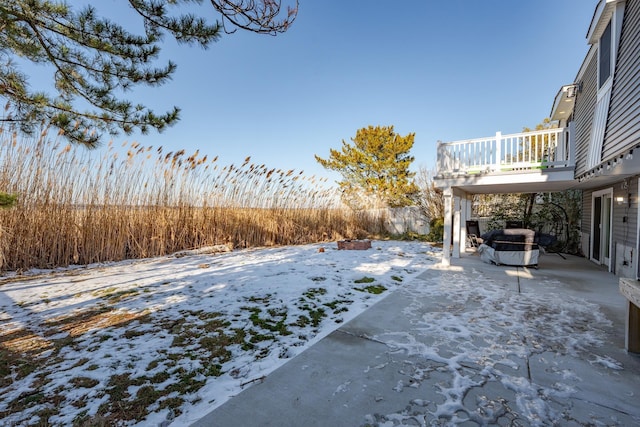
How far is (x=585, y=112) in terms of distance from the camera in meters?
6.27

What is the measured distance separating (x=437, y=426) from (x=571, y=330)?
2.12 meters

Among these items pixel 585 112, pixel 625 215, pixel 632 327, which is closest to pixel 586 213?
A: pixel 585 112

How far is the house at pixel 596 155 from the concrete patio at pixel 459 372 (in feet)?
7.23

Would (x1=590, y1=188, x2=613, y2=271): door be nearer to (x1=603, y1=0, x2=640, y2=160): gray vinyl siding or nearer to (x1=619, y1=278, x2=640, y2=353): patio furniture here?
(x1=603, y1=0, x2=640, y2=160): gray vinyl siding

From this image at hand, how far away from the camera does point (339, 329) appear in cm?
257

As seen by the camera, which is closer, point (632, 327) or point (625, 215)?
point (632, 327)

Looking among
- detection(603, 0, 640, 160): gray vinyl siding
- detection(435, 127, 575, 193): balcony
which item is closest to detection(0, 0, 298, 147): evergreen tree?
detection(603, 0, 640, 160): gray vinyl siding

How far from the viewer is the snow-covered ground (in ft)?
5.01

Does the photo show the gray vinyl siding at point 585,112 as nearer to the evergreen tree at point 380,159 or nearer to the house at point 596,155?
the house at point 596,155

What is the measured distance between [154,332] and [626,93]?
6576mm

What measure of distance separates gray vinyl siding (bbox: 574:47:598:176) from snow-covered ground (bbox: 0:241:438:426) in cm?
446

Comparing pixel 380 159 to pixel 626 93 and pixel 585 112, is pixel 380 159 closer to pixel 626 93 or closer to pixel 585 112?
pixel 585 112

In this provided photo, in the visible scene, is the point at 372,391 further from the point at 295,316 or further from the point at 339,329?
the point at 295,316

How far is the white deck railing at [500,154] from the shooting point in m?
5.71
